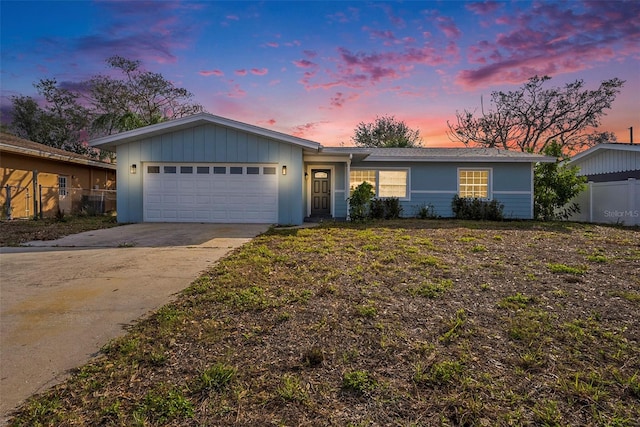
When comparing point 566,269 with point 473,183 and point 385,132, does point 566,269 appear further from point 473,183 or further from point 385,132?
point 385,132

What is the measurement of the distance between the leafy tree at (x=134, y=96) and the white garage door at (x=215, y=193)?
48.9ft

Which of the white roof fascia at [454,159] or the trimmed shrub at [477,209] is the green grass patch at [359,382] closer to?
the white roof fascia at [454,159]

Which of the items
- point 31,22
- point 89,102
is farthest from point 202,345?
point 89,102

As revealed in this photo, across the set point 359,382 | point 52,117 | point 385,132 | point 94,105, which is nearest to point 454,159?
point 359,382

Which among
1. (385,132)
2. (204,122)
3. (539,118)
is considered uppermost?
(539,118)

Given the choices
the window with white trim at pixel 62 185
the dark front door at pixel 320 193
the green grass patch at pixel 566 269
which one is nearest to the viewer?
the green grass patch at pixel 566 269

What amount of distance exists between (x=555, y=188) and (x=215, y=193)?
12666 millimetres

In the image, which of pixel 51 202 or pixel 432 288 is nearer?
pixel 432 288

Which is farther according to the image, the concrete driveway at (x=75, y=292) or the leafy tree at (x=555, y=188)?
the leafy tree at (x=555, y=188)

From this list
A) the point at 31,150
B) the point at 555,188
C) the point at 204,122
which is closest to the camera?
the point at 204,122

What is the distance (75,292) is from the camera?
4145 millimetres

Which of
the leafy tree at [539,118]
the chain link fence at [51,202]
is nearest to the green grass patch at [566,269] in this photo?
the chain link fence at [51,202]

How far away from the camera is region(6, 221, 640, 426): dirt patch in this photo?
1.97 meters

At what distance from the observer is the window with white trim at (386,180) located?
1424cm
